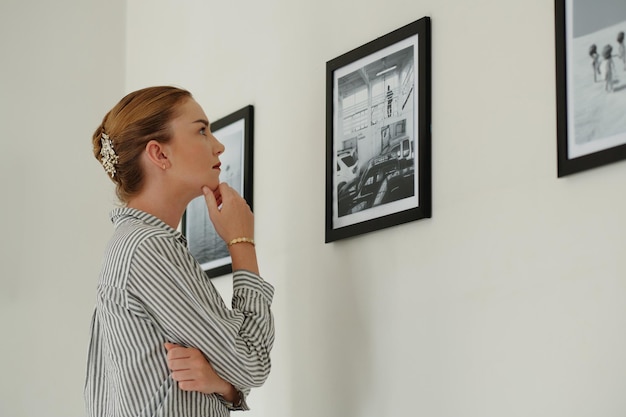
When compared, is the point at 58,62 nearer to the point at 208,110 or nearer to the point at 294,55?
the point at 208,110

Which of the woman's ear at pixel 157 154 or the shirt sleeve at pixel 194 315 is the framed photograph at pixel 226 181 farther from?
the shirt sleeve at pixel 194 315

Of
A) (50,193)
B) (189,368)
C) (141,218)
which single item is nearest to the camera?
(189,368)

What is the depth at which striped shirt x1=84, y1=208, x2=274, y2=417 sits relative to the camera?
1.62 m

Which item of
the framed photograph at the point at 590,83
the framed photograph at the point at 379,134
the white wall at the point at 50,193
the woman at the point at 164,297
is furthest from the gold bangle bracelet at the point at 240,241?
the white wall at the point at 50,193

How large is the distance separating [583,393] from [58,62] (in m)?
1.90

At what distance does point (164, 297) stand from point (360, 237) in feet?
1.51

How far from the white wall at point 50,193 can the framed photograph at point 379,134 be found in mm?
1027

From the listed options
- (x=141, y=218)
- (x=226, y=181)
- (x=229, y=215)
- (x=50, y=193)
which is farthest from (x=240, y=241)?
(x=50, y=193)

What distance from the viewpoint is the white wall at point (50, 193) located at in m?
2.64

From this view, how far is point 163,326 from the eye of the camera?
163 cm

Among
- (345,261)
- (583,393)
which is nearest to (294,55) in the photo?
(345,261)

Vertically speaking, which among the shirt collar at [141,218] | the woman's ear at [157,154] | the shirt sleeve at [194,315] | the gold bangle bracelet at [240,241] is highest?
the woman's ear at [157,154]

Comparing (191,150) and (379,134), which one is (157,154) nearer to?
(191,150)

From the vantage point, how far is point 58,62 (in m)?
2.83
